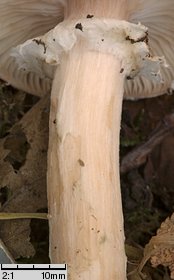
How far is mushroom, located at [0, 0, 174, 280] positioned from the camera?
4.74ft

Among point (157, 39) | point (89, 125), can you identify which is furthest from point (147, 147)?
point (89, 125)

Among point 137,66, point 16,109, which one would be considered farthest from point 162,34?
point 16,109

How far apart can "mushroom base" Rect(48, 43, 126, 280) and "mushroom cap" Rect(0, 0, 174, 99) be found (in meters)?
0.19

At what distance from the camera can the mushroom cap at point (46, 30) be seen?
5.44ft

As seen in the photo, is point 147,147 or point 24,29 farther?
point 147,147

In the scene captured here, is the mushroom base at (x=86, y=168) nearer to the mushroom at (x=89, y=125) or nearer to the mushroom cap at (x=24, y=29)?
the mushroom at (x=89, y=125)

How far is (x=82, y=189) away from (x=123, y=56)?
0.41 m

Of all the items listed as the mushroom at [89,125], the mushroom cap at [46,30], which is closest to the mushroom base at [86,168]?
the mushroom at [89,125]

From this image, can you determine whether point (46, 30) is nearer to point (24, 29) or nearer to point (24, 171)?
point (24, 29)

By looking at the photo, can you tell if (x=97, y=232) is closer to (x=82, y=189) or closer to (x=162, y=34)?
(x=82, y=189)

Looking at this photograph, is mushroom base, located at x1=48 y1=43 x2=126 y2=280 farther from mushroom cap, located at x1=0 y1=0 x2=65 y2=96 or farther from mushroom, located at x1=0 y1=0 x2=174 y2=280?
mushroom cap, located at x1=0 y1=0 x2=65 y2=96

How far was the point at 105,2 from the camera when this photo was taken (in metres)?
1.53

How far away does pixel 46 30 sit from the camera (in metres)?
1.85

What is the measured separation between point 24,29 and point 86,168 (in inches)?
24.5
